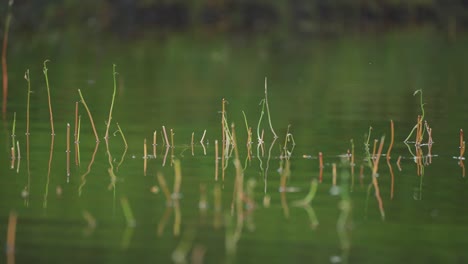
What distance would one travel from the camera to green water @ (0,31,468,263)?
308 inches

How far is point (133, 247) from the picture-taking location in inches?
305

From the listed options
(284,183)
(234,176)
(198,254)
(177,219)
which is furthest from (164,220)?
(234,176)

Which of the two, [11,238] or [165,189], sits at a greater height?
[165,189]

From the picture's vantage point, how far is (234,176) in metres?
10.5

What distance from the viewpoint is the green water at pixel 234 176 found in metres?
7.82

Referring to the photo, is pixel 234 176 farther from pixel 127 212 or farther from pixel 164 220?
pixel 164 220

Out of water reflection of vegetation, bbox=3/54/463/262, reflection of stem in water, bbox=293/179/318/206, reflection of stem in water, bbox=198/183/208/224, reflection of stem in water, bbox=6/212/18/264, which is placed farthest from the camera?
reflection of stem in water, bbox=293/179/318/206

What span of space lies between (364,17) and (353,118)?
1224 inches

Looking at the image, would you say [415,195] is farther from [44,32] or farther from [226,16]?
[226,16]

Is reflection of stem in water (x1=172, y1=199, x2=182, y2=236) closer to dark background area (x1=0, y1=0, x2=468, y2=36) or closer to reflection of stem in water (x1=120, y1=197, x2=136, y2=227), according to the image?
reflection of stem in water (x1=120, y1=197, x2=136, y2=227)

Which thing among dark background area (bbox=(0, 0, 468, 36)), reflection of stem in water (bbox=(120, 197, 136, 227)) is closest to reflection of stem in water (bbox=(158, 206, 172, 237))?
reflection of stem in water (bbox=(120, 197, 136, 227))

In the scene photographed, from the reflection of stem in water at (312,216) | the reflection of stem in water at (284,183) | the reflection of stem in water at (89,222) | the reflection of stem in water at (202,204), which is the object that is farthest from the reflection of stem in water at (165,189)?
the reflection of stem in water at (312,216)

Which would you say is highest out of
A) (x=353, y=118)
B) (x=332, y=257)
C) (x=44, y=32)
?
(x=44, y=32)

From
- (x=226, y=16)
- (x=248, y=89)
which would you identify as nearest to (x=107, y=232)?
(x=248, y=89)
